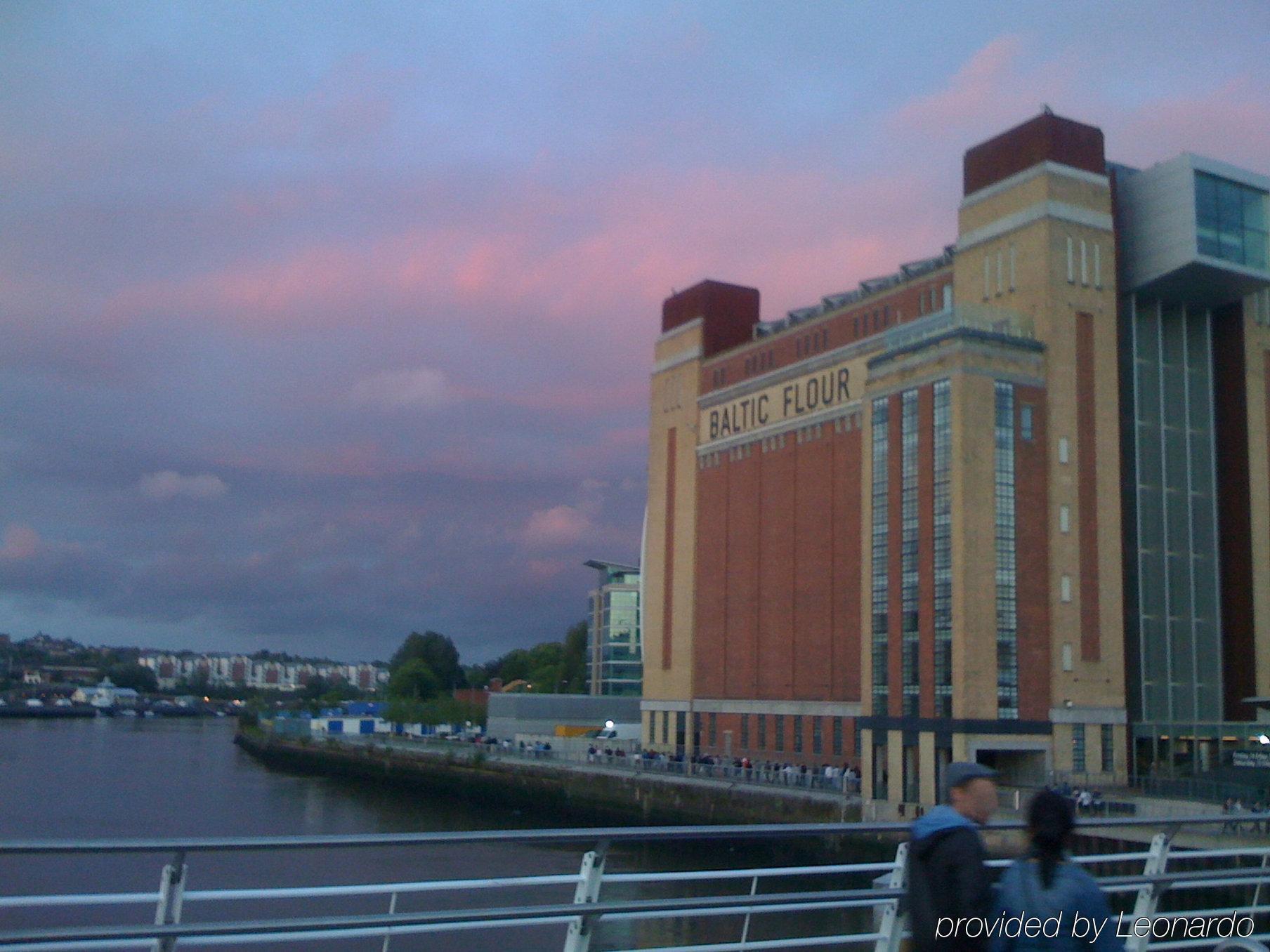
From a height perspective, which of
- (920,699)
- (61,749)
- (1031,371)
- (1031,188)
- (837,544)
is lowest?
(61,749)

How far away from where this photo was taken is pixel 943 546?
52.2m

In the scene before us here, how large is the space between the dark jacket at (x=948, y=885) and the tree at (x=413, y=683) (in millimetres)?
147292

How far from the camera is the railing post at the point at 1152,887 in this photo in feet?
24.8

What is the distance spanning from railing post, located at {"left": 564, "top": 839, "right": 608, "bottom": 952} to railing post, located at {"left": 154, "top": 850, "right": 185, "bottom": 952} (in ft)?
5.99

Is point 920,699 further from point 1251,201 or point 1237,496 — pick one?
point 1251,201

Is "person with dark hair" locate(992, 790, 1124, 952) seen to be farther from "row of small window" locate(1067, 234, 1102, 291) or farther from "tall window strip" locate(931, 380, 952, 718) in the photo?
"row of small window" locate(1067, 234, 1102, 291)

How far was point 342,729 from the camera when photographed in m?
127

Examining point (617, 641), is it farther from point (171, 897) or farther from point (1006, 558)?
point (171, 897)

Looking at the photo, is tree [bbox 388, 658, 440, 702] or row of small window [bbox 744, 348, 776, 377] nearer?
row of small window [bbox 744, 348, 776, 377]

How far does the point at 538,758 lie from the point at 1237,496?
43496mm

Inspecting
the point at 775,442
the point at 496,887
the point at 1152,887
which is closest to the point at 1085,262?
the point at 775,442

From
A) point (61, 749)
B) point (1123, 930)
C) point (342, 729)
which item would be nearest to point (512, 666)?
point (342, 729)

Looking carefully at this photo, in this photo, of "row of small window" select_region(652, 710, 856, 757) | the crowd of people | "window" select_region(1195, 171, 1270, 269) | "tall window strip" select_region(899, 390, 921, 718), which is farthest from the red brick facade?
the crowd of people

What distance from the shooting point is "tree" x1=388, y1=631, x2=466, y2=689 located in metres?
174
